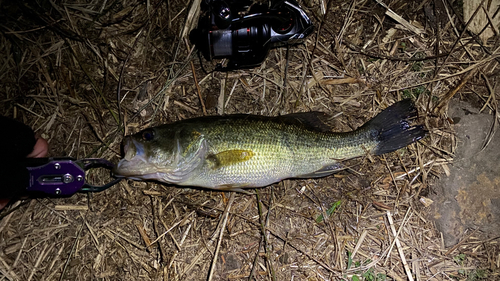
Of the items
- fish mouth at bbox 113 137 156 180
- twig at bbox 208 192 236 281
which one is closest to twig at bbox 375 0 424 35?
twig at bbox 208 192 236 281

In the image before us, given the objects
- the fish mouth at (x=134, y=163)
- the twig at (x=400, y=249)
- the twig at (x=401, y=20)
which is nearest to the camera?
the fish mouth at (x=134, y=163)

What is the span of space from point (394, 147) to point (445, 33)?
4.68ft

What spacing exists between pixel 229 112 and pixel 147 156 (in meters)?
1.04

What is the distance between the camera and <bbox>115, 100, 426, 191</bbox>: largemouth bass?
269 centimetres

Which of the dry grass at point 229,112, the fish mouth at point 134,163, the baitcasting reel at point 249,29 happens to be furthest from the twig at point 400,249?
the fish mouth at point 134,163

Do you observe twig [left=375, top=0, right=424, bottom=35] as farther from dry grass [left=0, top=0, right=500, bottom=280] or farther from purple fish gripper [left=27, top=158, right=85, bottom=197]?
purple fish gripper [left=27, top=158, right=85, bottom=197]

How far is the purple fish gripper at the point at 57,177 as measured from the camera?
272 cm

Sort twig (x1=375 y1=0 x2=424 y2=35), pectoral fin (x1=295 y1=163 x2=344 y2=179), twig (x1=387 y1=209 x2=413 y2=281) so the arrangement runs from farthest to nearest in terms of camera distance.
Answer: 1. twig (x1=375 y1=0 x2=424 y2=35)
2. twig (x1=387 y1=209 x2=413 y2=281)
3. pectoral fin (x1=295 y1=163 x2=344 y2=179)

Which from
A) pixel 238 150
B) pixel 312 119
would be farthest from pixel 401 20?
pixel 238 150

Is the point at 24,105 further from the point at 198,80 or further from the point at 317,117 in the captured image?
the point at 317,117

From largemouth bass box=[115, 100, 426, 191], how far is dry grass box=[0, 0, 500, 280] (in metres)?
0.35

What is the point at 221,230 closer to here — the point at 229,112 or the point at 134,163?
the point at 134,163

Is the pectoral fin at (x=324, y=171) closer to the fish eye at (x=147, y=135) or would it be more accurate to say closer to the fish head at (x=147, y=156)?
the fish head at (x=147, y=156)

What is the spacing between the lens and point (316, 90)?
131 inches
